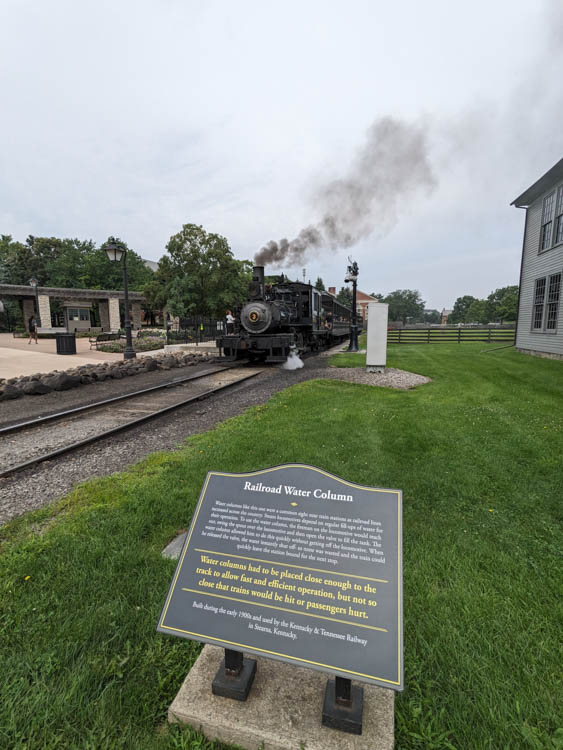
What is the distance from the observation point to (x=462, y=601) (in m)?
2.46

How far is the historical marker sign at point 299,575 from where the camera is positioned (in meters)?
1.61

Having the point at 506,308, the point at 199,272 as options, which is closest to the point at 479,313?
the point at 506,308

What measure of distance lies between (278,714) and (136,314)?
1994 inches

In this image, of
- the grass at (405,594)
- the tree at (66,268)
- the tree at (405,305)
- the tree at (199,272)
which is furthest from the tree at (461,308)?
the grass at (405,594)

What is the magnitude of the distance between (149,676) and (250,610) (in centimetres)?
82

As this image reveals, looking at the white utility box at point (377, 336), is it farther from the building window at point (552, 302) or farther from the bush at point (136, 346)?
the bush at point (136, 346)

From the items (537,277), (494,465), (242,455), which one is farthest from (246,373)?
(537,277)

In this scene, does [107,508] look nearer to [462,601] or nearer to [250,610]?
[250,610]

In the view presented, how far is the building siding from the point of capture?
1548cm

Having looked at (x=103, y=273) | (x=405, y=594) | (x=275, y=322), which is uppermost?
(x=103, y=273)

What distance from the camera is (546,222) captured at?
1664 centimetres

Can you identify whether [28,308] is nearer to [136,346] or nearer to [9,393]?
[136,346]

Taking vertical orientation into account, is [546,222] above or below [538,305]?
above

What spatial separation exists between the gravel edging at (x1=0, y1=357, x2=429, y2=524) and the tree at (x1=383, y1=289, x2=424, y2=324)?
389ft
